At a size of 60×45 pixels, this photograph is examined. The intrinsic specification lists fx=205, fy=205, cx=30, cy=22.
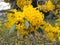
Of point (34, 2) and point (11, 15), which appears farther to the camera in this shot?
point (34, 2)

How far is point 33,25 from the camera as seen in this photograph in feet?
4.51

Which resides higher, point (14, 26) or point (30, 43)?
point (14, 26)

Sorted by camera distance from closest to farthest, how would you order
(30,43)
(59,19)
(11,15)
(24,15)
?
(24,15) → (11,15) → (59,19) → (30,43)

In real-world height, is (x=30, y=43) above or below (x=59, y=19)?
below

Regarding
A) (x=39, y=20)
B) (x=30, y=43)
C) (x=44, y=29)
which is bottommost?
(x=30, y=43)

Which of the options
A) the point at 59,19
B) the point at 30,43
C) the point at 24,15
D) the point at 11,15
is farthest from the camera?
the point at 30,43

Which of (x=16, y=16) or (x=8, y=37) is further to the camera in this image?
(x=8, y=37)

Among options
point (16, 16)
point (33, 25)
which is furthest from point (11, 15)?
point (33, 25)

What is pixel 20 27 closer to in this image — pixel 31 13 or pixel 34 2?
pixel 31 13

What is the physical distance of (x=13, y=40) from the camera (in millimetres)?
5363

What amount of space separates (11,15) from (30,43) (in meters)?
3.75

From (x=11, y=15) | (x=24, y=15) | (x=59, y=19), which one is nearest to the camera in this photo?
(x=24, y=15)

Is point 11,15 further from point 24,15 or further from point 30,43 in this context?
point 30,43

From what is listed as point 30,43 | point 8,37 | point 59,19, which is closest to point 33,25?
point 59,19
